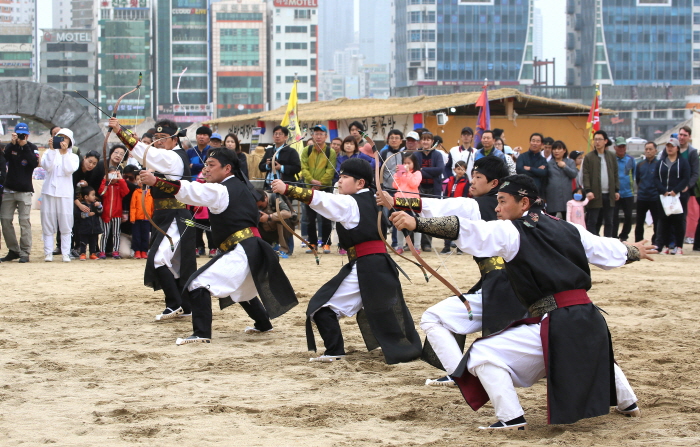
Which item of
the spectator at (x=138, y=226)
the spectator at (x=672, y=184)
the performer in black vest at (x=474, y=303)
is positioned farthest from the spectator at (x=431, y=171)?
the performer in black vest at (x=474, y=303)

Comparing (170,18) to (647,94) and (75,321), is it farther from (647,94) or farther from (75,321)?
(75,321)

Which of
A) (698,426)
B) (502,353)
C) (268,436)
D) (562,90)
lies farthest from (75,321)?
(562,90)

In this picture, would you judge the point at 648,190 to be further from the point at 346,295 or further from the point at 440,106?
the point at 346,295

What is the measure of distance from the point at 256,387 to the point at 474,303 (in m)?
1.43

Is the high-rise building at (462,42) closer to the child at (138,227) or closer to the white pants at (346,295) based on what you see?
the child at (138,227)

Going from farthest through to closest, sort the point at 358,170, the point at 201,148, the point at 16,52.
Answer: the point at 16,52 → the point at 201,148 → the point at 358,170

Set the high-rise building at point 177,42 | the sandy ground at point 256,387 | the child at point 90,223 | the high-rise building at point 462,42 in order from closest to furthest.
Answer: the sandy ground at point 256,387, the child at point 90,223, the high-rise building at point 462,42, the high-rise building at point 177,42

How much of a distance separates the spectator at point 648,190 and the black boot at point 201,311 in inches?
331

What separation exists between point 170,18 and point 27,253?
113m

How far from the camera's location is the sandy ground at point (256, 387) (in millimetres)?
4074

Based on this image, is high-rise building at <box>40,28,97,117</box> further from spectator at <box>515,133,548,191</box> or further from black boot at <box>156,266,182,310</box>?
black boot at <box>156,266,182,310</box>

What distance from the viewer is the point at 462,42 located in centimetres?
11250

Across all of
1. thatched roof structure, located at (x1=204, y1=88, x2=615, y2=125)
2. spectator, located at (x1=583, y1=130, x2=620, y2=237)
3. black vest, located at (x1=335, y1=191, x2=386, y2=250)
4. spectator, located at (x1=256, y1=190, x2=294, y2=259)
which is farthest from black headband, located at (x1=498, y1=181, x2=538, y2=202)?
thatched roof structure, located at (x1=204, y1=88, x2=615, y2=125)

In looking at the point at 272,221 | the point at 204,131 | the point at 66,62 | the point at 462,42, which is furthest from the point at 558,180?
the point at 66,62
